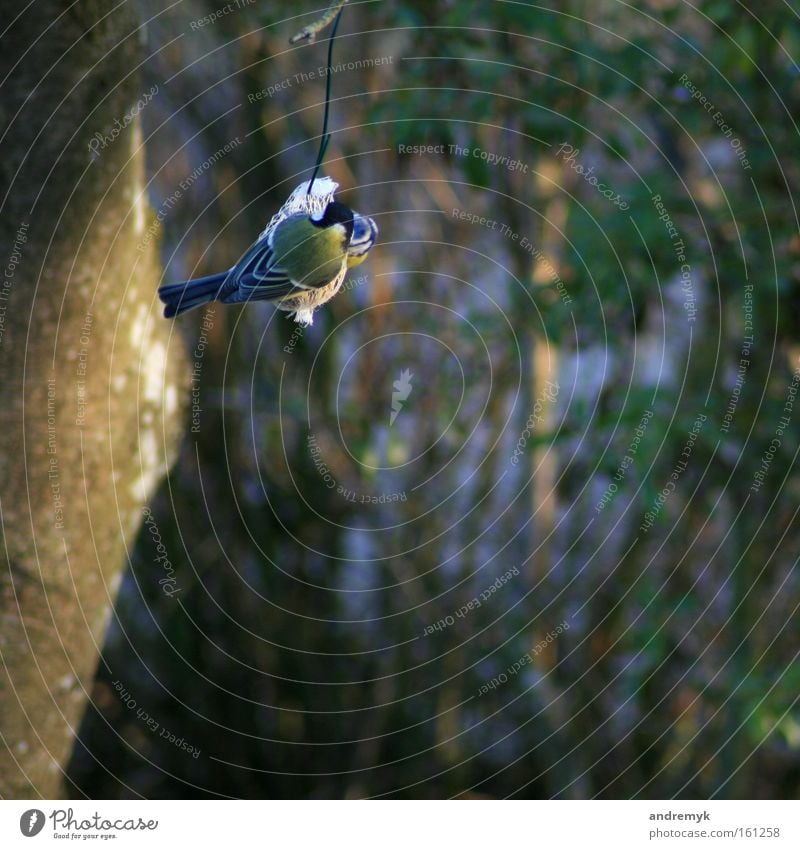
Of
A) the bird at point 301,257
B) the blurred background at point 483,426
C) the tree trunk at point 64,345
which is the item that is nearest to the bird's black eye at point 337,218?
the bird at point 301,257

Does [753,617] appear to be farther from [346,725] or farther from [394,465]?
[346,725]

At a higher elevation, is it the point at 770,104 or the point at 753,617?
the point at 770,104

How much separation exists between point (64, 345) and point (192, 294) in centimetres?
22

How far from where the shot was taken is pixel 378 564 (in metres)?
1.74

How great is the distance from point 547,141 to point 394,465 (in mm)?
581

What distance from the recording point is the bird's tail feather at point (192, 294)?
0.70 m

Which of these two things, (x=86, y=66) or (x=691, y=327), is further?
(x=691, y=327)

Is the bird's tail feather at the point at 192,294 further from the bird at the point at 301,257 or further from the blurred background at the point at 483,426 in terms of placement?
the blurred background at the point at 483,426

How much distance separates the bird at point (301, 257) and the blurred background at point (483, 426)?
0.45 meters

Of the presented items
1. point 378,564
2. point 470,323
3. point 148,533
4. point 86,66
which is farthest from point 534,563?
point 86,66

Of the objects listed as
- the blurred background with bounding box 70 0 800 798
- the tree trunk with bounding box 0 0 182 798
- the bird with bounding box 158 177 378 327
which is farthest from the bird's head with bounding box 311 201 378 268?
the blurred background with bounding box 70 0 800 798

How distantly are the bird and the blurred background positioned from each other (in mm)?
454

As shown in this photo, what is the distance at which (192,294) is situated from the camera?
27.7 inches

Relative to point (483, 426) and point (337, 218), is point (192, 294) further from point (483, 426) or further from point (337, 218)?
point (483, 426)
